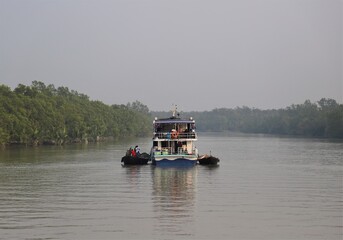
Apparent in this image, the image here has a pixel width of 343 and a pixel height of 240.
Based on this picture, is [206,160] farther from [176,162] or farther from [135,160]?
[135,160]

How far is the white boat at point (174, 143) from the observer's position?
5388 cm

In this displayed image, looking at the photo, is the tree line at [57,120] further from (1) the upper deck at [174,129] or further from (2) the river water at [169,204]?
(2) the river water at [169,204]

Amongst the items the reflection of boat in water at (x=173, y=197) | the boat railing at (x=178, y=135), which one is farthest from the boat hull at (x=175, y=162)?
the boat railing at (x=178, y=135)

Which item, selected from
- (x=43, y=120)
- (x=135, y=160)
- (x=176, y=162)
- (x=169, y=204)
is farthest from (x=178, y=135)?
(x=43, y=120)

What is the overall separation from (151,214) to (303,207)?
7.89 metres

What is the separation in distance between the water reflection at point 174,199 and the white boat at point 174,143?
0.86m

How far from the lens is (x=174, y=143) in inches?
2205

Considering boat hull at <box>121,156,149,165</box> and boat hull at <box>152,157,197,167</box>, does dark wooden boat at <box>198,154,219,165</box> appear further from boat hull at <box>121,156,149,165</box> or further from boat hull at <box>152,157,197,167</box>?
boat hull at <box>121,156,149,165</box>

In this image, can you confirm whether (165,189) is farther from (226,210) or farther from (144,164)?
(144,164)

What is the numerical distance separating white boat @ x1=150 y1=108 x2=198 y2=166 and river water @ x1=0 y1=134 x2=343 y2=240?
1.11 meters

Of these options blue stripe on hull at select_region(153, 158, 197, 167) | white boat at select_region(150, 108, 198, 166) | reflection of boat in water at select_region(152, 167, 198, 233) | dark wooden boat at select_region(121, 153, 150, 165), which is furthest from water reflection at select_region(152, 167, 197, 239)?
dark wooden boat at select_region(121, 153, 150, 165)

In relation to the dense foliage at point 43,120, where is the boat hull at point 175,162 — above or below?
below

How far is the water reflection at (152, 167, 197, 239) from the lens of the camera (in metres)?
25.4

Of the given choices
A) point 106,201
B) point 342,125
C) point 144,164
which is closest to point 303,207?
point 106,201
